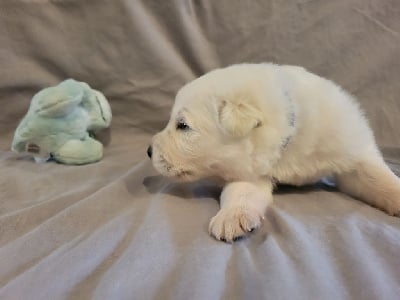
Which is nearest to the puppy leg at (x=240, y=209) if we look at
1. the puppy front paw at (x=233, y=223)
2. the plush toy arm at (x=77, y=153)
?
the puppy front paw at (x=233, y=223)

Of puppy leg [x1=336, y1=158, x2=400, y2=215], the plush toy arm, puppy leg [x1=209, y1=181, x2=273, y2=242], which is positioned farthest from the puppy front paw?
the plush toy arm

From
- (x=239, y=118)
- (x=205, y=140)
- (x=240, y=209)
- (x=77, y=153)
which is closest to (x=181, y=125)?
(x=205, y=140)

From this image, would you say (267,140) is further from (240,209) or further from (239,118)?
(240,209)

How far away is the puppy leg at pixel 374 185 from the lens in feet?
4.06

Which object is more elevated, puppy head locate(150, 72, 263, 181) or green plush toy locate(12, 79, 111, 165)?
puppy head locate(150, 72, 263, 181)

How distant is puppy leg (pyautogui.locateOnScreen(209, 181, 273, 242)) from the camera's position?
3.46ft

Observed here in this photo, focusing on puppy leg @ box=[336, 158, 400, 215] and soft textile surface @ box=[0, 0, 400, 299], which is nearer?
soft textile surface @ box=[0, 0, 400, 299]

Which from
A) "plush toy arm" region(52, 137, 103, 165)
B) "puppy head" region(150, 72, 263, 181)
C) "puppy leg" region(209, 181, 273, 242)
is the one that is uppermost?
"puppy head" region(150, 72, 263, 181)

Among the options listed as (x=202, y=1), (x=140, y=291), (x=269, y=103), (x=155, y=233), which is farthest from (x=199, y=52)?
(x=140, y=291)

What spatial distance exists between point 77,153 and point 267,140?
719 mm

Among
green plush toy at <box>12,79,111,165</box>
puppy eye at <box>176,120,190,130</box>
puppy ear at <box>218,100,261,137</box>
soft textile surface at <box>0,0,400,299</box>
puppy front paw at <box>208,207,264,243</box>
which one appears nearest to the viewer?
soft textile surface at <box>0,0,400,299</box>

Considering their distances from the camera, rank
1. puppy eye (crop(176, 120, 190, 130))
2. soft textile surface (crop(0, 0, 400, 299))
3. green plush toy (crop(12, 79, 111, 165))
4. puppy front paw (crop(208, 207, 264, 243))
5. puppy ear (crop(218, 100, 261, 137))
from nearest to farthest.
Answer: soft textile surface (crop(0, 0, 400, 299)) → puppy front paw (crop(208, 207, 264, 243)) → puppy ear (crop(218, 100, 261, 137)) → puppy eye (crop(176, 120, 190, 130)) → green plush toy (crop(12, 79, 111, 165))

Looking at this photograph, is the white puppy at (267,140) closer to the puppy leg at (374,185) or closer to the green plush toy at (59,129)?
the puppy leg at (374,185)

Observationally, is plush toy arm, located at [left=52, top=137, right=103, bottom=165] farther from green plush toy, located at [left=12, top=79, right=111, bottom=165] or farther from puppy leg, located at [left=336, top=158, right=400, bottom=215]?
puppy leg, located at [left=336, top=158, right=400, bottom=215]
